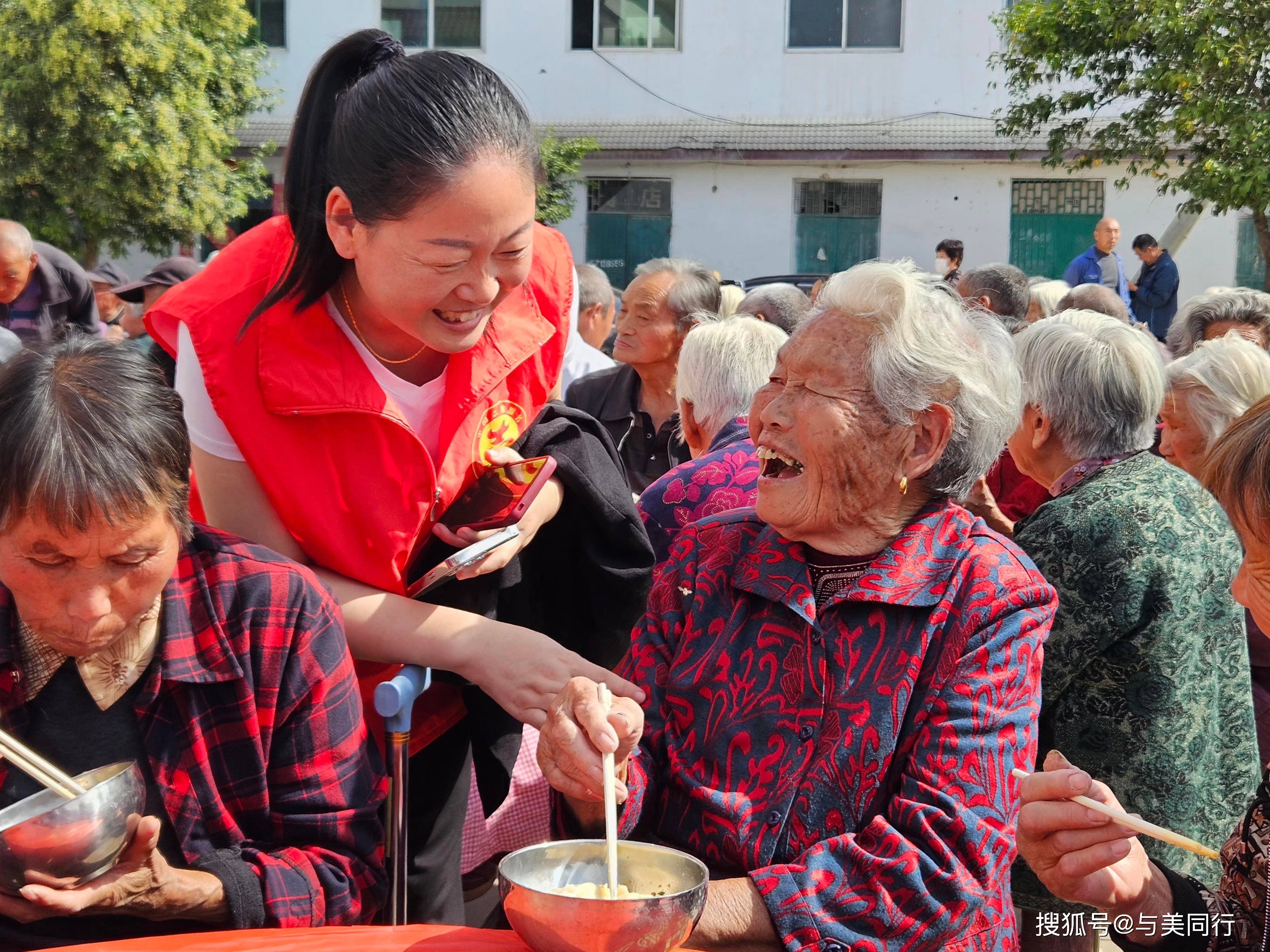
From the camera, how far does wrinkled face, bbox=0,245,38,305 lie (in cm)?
609

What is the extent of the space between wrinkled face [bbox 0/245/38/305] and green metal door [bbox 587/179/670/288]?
12960 mm

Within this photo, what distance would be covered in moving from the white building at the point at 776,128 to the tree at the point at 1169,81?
2.78 metres

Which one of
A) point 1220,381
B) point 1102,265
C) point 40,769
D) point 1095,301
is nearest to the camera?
point 40,769

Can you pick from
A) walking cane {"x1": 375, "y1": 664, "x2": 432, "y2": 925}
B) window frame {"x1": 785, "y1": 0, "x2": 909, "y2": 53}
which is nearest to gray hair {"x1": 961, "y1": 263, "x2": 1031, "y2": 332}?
walking cane {"x1": 375, "y1": 664, "x2": 432, "y2": 925}

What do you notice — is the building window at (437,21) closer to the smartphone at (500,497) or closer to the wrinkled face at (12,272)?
Result: the wrinkled face at (12,272)

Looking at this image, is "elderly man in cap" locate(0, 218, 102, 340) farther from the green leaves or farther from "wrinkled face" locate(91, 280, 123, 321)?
the green leaves

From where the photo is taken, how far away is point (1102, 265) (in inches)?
472

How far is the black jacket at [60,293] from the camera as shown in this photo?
21.3 feet

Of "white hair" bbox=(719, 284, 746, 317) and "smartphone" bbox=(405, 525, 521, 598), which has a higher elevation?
"white hair" bbox=(719, 284, 746, 317)

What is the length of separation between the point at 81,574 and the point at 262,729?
331 mm

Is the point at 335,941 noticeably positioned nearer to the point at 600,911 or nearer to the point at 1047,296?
the point at 600,911

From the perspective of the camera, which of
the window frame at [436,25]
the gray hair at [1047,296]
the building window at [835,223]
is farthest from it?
the window frame at [436,25]

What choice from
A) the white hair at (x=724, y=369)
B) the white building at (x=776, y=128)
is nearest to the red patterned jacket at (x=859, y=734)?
the white hair at (x=724, y=369)

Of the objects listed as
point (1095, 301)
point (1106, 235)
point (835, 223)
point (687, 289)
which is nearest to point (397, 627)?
point (687, 289)
